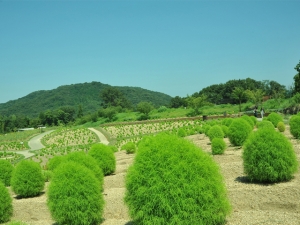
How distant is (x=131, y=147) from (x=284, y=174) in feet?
38.6

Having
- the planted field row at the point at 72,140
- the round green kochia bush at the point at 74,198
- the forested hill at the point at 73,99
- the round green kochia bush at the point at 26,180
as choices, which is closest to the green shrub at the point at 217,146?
the round green kochia bush at the point at 74,198

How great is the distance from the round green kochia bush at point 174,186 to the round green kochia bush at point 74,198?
5.40 feet

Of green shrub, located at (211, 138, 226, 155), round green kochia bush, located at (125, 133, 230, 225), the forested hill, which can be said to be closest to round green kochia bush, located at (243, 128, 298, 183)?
round green kochia bush, located at (125, 133, 230, 225)

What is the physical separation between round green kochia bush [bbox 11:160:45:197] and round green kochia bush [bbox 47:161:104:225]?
11.7ft

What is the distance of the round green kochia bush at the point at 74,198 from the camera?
22.0ft

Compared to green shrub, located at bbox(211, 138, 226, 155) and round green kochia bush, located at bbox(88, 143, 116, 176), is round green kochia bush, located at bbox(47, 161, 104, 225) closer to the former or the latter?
round green kochia bush, located at bbox(88, 143, 116, 176)

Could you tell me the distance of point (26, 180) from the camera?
33.6 ft

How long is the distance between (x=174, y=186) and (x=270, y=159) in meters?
3.45

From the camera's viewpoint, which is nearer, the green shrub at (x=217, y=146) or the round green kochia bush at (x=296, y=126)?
the green shrub at (x=217, y=146)

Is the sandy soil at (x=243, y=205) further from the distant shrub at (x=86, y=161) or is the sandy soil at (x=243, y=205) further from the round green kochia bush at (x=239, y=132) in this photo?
the round green kochia bush at (x=239, y=132)

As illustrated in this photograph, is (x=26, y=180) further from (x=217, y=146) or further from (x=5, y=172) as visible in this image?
(x=217, y=146)

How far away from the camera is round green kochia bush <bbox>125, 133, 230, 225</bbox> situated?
507 centimetres

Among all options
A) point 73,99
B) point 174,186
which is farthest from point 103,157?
point 73,99

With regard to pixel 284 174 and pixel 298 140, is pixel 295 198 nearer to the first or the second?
pixel 284 174
